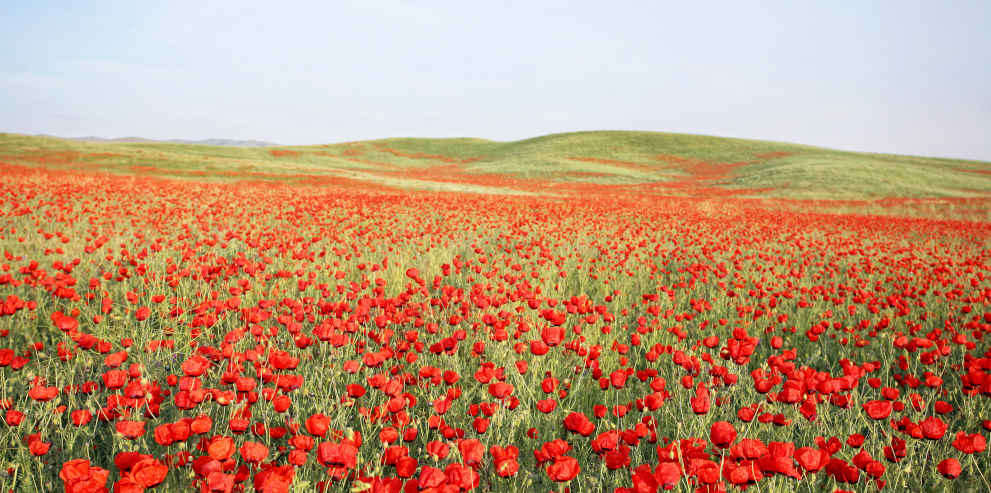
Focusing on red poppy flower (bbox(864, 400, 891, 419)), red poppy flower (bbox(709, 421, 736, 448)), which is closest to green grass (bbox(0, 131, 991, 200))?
red poppy flower (bbox(864, 400, 891, 419))

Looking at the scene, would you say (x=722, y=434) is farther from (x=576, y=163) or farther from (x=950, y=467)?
(x=576, y=163)

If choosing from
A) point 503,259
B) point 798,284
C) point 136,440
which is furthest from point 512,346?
point 798,284

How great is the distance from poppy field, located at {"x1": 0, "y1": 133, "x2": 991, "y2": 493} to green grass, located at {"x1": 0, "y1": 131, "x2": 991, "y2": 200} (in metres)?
19.1

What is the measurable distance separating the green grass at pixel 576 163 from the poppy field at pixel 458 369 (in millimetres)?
19086

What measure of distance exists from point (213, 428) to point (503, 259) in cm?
453

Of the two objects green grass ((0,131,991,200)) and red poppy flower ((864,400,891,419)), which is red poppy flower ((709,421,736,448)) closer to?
red poppy flower ((864,400,891,419))

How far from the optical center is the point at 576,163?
43906 mm

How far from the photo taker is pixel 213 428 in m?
2.15

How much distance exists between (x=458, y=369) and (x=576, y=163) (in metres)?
42.7

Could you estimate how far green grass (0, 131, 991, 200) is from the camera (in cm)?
2686

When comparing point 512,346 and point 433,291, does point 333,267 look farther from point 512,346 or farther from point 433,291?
point 512,346

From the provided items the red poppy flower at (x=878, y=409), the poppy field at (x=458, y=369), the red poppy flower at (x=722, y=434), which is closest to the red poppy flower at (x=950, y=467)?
the poppy field at (x=458, y=369)

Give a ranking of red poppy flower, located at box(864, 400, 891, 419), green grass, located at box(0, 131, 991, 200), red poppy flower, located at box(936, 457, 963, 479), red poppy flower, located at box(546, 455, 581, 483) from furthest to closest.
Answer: green grass, located at box(0, 131, 991, 200)
red poppy flower, located at box(864, 400, 891, 419)
red poppy flower, located at box(936, 457, 963, 479)
red poppy flower, located at box(546, 455, 581, 483)

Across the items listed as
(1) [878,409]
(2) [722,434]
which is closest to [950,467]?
(1) [878,409]
